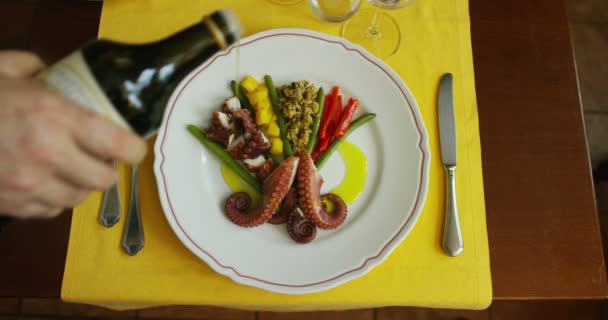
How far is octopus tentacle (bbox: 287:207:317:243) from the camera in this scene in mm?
777

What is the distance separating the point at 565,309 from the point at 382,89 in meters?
1.17

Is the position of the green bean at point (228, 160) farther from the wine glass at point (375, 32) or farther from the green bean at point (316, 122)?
the wine glass at point (375, 32)

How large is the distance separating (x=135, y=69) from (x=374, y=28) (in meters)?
0.56

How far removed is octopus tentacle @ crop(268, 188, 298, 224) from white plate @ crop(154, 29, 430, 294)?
0.01 metres

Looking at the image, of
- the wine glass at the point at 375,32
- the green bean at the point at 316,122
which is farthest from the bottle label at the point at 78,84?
the wine glass at the point at 375,32

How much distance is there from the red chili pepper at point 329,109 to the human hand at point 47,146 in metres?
0.44

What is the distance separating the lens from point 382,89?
875mm

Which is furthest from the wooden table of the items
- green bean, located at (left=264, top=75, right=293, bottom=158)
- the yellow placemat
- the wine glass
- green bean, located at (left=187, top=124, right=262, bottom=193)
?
green bean, located at (left=264, top=75, right=293, bottom=158)

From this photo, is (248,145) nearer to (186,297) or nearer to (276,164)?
(276,164)

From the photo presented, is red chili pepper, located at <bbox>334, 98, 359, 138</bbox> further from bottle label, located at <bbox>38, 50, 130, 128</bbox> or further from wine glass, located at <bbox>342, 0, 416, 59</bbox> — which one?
bottle label, located at <bbox>38, 50, 130, 128</bbox>

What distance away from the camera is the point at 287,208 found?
31.8 inches

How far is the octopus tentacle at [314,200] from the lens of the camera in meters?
0.77

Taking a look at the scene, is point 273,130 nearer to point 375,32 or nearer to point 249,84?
point 249,84

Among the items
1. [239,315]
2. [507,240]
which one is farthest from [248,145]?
[239,315]
